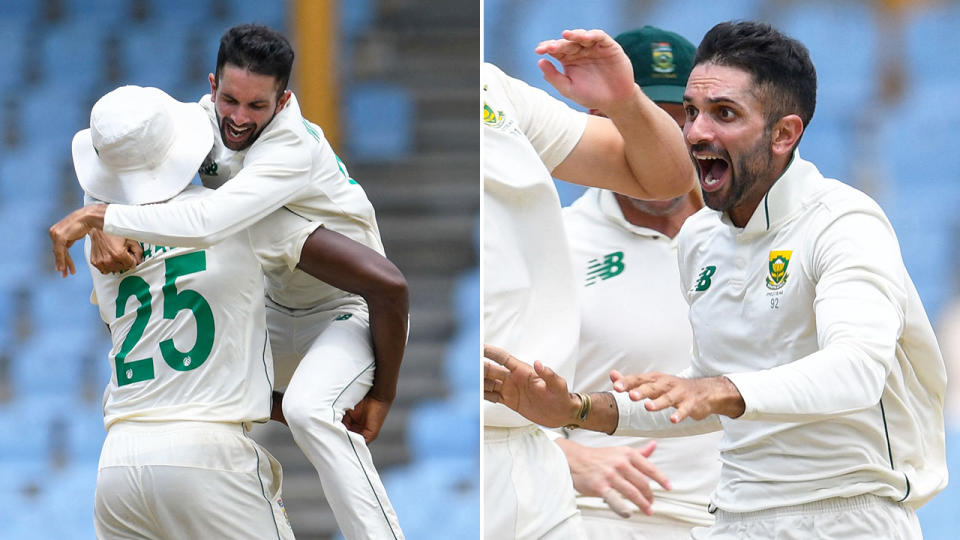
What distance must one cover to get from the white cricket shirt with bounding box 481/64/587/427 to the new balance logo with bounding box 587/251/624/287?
80 cm

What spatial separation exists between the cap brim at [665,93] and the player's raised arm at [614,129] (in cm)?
51

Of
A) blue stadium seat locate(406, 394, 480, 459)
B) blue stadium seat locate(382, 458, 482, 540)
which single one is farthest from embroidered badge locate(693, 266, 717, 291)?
blue stadium seat locate(406, 394, 480, 459)

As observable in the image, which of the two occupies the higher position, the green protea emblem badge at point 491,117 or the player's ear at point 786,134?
the player's ear at point 786,134

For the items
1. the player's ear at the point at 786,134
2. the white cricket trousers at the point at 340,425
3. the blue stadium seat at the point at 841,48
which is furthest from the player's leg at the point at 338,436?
the blue stadium seat at the point at 841,48

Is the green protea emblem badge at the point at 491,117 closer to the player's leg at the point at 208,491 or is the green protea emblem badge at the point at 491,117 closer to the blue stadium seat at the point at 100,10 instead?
the player's leg at the point at 208,491

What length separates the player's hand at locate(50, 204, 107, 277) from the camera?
2451 mm

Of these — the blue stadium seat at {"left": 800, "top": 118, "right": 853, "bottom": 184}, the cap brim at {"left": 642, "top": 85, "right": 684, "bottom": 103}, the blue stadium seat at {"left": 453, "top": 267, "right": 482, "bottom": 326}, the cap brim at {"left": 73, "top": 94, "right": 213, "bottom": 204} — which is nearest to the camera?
the cap brim at {"left": 73, "top": 94, "right": 213, "bottom": 204}

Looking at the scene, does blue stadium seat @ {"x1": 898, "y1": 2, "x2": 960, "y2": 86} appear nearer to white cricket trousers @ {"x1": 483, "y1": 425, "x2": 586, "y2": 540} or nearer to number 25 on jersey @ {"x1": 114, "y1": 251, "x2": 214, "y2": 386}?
white cricket trousers @ {"x1": 483, "y1": 425, "x2": 586, "y2": 540}

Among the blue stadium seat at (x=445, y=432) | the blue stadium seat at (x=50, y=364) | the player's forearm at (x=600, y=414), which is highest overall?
the player's forearm at (x=600, y=414)

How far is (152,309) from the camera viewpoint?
264cm

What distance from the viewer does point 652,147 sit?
296cm

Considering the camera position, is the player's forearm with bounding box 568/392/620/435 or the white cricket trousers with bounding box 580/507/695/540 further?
the white cricket trousers with bounding box 580/507/695/540

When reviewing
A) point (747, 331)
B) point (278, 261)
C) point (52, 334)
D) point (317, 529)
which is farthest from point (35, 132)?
point (747, 331)

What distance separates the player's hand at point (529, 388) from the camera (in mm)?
2428
